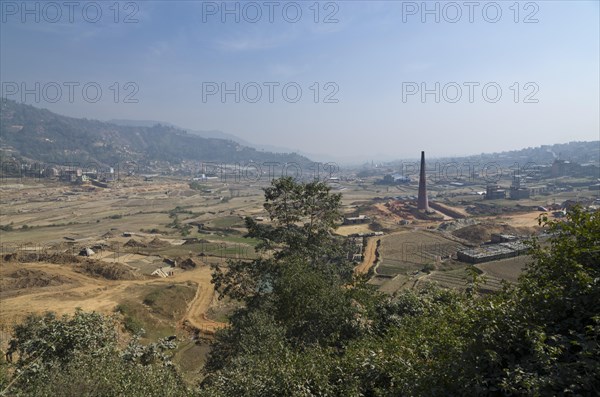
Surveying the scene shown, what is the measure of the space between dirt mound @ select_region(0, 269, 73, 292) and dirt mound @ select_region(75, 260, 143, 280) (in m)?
2.39

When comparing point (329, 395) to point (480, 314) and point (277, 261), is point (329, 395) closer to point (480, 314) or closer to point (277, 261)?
point (480, 314)

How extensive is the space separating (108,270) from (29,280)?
212 inches

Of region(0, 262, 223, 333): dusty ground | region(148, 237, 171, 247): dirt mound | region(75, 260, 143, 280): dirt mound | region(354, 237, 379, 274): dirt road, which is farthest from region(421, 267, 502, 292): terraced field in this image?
region(148, 237, 171, 247): dirt mound

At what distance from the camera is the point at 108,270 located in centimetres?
3097

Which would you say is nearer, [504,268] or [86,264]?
[504,268]

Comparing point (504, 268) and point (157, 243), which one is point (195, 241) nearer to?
point (157, 243)

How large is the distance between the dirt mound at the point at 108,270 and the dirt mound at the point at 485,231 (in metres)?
37.2

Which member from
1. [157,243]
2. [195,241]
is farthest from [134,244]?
[195,241]

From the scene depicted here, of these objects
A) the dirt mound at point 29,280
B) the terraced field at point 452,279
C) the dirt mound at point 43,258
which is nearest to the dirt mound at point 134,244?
the dirt mound at point 43,258

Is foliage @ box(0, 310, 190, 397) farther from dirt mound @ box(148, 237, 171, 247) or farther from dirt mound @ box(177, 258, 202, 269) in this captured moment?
dirt mound @ box(148, 237, 171, 247)

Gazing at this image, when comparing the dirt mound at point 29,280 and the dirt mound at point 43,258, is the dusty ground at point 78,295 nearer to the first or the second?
the dirt mound at point 29,280

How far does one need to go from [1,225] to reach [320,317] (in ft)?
208

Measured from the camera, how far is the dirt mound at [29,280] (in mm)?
26600

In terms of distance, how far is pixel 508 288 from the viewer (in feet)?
18.6
